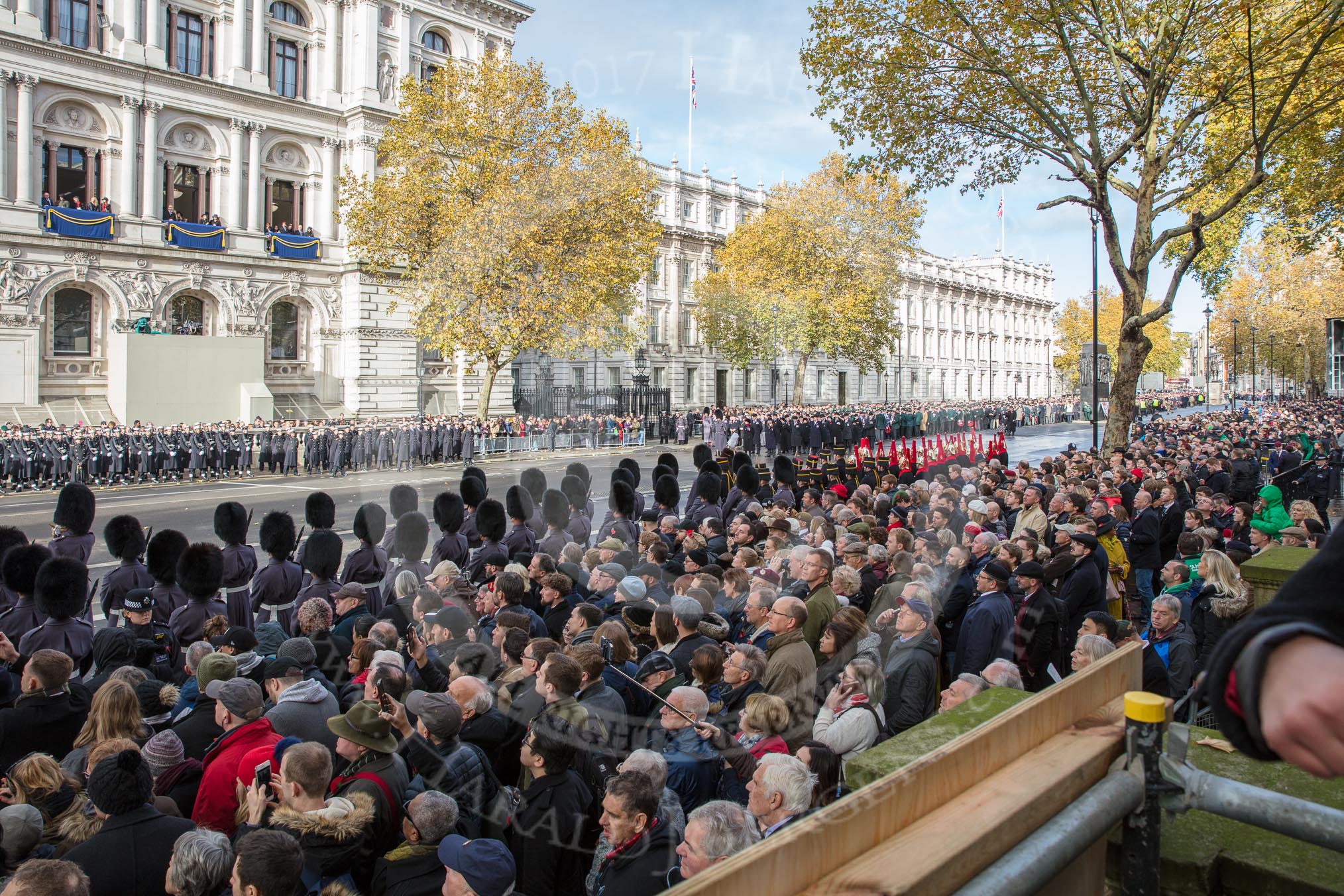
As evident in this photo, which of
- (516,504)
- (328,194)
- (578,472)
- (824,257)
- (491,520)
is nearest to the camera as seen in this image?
(491,520)

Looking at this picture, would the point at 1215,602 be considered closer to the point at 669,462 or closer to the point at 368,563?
the point at 368,563

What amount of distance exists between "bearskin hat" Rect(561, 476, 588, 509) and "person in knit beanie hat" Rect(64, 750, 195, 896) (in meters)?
9.30

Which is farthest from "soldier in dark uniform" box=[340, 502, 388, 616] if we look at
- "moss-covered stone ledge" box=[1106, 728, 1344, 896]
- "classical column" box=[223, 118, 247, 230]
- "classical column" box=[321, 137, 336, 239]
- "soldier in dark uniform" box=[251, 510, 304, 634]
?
"classical column" box=[321, 137, 336, 239]

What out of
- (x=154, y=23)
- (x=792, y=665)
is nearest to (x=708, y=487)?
(x=792, y=665)

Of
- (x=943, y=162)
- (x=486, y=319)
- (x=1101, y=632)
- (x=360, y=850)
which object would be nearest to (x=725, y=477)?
(x=943, y=162)

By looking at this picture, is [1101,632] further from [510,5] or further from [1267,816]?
[510,5]

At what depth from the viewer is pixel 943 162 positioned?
19391 mm

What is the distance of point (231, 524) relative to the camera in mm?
9258

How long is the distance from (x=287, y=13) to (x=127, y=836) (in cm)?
4233

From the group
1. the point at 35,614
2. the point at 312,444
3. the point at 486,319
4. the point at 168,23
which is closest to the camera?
the point at 35,614

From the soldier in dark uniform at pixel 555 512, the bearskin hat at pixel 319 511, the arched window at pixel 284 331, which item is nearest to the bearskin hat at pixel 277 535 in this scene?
the bearskin hat at pixel 319 511

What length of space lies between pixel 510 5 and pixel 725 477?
110 ft

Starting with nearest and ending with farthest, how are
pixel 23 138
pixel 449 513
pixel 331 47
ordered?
pixel 449 513, pixel 23 138, pixel 331 47

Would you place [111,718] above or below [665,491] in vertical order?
below
